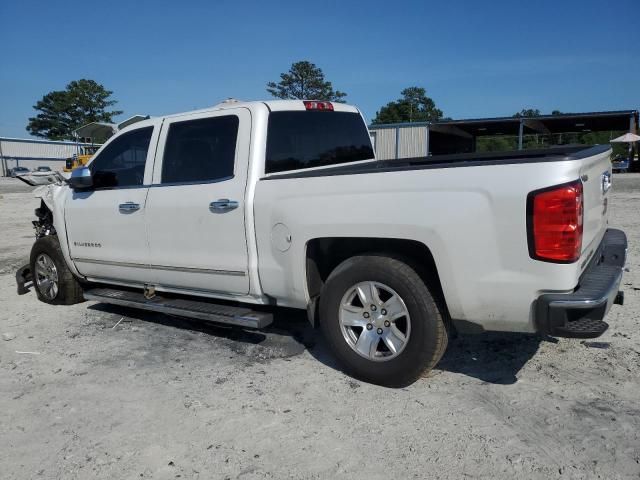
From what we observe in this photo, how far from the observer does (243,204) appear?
12.2 ft

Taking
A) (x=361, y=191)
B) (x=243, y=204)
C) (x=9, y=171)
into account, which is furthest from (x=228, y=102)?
(x=9, y=171)

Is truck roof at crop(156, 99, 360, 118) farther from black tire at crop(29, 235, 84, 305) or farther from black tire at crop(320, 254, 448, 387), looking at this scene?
black tire at crop(29, 235, 84, 305)

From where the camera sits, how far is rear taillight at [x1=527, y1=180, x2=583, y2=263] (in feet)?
8.70

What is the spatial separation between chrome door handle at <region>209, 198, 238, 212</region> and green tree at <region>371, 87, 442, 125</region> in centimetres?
9234

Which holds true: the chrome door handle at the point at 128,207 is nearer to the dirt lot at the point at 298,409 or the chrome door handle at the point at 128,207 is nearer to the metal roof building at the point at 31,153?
the dirt lot at the point at 298,409

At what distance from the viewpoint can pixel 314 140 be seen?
4.41 m

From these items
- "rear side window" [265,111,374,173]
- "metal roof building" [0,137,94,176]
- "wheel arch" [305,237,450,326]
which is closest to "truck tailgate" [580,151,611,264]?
"wheel arch" [305,237,450,326]

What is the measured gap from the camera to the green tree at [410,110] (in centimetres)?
9662

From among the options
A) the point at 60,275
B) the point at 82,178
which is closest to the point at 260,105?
the point at 82,178

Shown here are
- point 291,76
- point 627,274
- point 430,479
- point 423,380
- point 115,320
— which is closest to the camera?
point 430,479

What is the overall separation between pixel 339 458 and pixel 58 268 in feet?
13.1

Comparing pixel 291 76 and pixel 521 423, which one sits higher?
pixel 291 76

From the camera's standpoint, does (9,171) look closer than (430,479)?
No

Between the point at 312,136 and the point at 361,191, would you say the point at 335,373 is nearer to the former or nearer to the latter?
the point at 361,191
